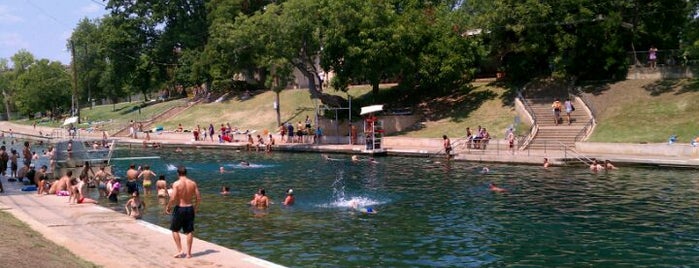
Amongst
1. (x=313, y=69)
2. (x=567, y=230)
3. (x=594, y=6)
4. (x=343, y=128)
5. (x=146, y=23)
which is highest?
(x=146, y=23)

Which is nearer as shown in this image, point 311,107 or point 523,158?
point 523,158

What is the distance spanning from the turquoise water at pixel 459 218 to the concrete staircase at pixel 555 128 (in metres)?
6.76

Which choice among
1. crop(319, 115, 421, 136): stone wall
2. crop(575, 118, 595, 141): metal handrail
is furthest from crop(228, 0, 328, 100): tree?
crop(575, 118, 595, 141): metal handrail

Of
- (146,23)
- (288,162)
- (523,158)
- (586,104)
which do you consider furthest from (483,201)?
(146,23)

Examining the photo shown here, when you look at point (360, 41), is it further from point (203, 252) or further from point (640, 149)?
point (203, 252)

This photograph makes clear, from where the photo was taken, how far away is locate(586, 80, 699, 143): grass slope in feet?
129

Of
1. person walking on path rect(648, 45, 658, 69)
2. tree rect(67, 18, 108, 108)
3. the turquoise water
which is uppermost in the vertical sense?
tree rect(67, 18, 108, 108)

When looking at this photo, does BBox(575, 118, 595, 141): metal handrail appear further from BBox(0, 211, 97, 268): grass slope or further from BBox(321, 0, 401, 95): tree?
BBox(0, 211, 97, 268): grass slope

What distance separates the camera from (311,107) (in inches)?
2667

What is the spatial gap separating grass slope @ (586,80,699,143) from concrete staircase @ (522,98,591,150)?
1149 mm

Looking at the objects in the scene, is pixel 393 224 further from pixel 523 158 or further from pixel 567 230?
pixel 523 158

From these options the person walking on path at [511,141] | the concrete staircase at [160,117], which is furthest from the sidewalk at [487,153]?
the concrete staircase at [160,117]

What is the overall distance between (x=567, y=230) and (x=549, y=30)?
3541cm

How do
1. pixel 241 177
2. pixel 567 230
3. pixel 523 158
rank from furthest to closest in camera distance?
pixel 523 158
pixel 241 177
pixel 567 230
